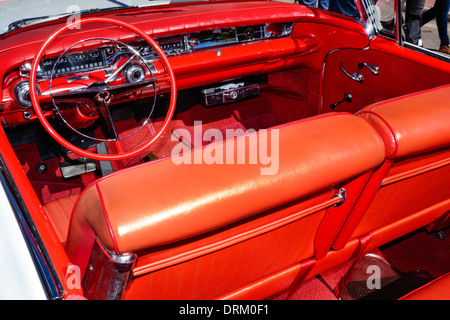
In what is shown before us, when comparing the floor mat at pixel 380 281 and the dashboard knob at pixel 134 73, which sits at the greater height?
the dashboard knob at pixel 134 73

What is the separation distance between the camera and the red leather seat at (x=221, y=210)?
0.82m

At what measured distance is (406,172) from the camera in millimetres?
1349

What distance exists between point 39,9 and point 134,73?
656mm

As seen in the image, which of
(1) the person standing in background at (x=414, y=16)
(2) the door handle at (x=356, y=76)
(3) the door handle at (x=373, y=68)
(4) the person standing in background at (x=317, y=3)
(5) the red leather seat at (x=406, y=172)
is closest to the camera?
(5) the red leather seat at (x=406, y=172)

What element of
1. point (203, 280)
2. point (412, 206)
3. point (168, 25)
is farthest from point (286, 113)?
point (203, 280)

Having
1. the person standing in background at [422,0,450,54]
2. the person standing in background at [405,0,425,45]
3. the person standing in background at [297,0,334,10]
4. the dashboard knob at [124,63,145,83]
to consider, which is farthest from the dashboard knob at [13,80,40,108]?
the person standing in background at [422,0,450,54]

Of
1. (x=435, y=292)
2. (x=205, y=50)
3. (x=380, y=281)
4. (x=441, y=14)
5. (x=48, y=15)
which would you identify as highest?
(x=48, y=15)

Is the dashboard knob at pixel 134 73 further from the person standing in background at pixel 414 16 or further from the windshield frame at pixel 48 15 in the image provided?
the person standing in background at pixel 414 16

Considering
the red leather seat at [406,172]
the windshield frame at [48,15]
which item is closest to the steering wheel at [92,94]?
the windshield frame at [48,15]

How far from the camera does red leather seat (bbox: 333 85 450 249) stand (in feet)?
3.62

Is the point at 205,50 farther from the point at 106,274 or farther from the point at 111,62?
the point at 106,274

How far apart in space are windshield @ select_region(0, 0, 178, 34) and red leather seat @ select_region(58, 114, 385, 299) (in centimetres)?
142

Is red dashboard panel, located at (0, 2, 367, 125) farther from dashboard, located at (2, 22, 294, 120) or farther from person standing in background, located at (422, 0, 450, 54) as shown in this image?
person standing in background, located at (422, 0, 450, 54)

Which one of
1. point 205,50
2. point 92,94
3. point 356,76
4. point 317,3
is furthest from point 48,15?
point 317,3
